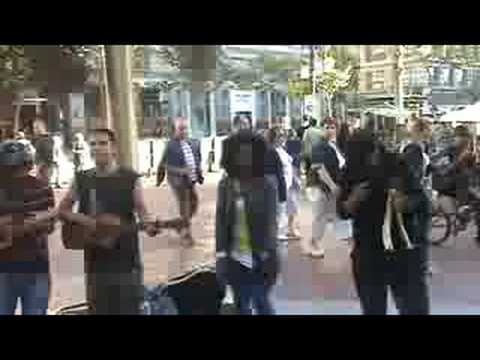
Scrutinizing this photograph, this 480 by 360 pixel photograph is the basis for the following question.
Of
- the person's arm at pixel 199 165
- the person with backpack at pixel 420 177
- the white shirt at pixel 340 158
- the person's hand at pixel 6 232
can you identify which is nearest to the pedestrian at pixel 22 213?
the person's hand at pixel 6 232

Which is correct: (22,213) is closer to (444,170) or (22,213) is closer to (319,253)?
(319,253)

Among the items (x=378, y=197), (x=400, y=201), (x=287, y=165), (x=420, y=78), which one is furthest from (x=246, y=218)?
(x=420, y=78)

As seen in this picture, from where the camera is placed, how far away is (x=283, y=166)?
15.3 ft

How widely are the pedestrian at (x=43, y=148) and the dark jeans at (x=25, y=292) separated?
53cm

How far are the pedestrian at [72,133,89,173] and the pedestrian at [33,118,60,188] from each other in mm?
96

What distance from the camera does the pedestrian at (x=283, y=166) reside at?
4.62 m

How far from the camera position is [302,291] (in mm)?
4676

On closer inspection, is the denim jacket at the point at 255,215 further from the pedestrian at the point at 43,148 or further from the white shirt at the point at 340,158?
the pedestrian at the point at 43,148

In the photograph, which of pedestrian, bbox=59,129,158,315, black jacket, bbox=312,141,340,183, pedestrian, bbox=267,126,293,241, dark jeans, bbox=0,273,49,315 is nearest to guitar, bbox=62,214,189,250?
pedestrian, bbox=59,129,158,315

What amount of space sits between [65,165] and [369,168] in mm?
1478

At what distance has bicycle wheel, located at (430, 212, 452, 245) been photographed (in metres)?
4.59
